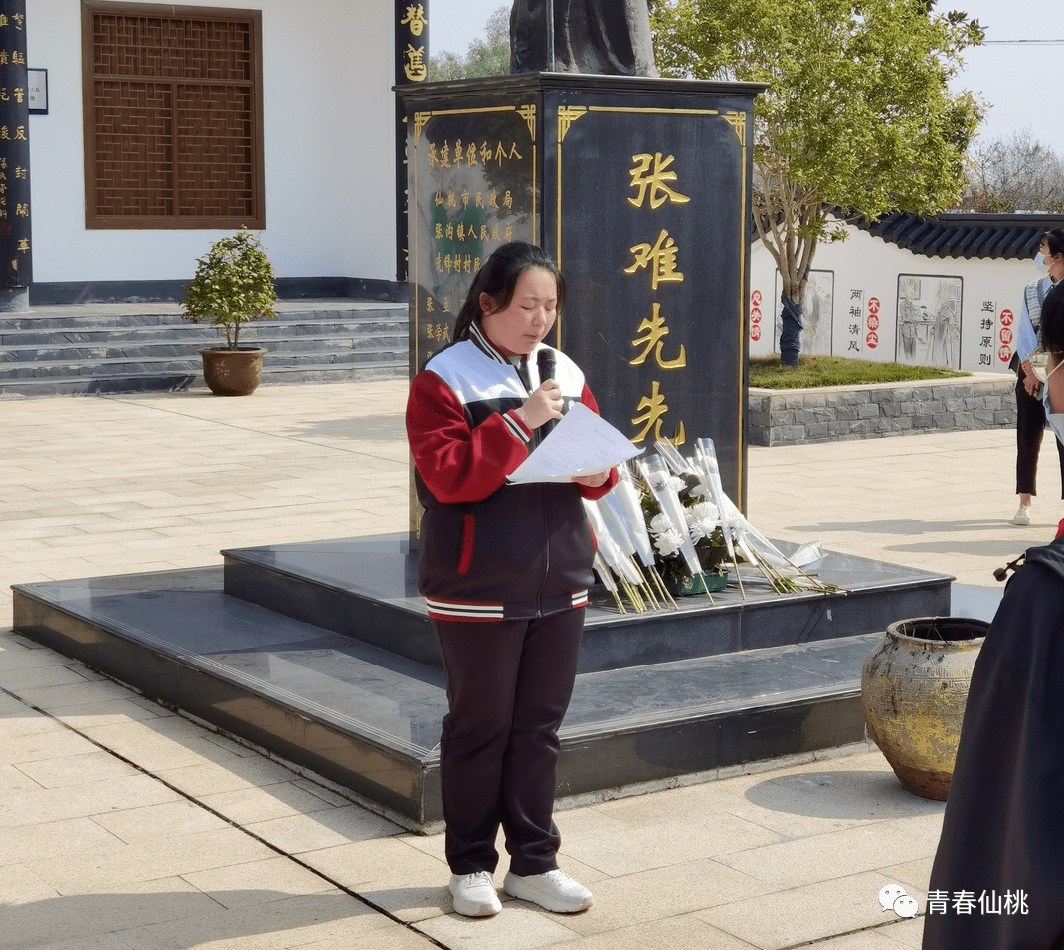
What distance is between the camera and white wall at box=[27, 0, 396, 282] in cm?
1655

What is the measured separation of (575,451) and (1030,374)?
14.0ft

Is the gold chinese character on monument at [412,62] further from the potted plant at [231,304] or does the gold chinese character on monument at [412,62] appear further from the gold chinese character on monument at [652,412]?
the gold chinese character on monument at [652,412]

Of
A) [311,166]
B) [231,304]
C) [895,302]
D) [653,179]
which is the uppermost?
[311,166]

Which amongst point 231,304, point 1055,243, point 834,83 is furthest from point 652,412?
point 231,304

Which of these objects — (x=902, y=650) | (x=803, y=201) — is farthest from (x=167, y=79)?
(x=902, y=650)

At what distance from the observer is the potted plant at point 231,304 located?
13.5m

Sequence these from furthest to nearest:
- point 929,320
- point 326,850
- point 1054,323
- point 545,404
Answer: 1. point 929,320
2. point 326,850
3. point 545,404
4. point 1054,323

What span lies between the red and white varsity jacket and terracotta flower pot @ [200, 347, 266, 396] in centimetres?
1071

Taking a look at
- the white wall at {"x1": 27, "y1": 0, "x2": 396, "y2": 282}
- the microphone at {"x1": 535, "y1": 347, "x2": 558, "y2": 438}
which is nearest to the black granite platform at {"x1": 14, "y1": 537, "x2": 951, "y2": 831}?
the microphone at {"x1": 535, "y1": 347, "x2": 558, "y2": 438}

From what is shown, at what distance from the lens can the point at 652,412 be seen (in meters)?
5.36

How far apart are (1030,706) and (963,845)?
0.20 meters

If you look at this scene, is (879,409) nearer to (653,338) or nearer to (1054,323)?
(653,338)

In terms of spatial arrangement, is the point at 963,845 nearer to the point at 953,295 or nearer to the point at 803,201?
the point at 803,201

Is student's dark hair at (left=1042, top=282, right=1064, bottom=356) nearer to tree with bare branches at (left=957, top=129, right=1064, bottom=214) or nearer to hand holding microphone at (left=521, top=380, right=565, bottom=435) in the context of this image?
hand holding microphone at (left=521, top=380, right=565, bottom=435)
